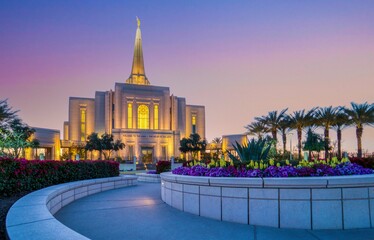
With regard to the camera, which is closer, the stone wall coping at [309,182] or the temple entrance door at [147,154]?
the stone wall coping at [309,182]

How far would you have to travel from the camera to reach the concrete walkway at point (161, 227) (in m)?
4.95

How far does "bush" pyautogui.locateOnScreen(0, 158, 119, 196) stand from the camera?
25.3 ft

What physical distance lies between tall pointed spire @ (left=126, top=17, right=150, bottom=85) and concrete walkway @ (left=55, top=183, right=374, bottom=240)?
6883cm

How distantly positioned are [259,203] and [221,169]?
1532 mm

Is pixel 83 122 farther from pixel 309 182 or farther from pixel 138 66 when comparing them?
pixel 309 182

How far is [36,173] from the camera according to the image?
28.6 feet

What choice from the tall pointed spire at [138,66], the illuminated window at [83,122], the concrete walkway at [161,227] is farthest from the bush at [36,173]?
the tall pointed spire at [138,66]

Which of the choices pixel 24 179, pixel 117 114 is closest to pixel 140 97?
pixel 117 114

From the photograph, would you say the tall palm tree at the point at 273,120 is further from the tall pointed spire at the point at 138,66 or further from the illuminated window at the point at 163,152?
the tall pointed spire at the point at 138,66

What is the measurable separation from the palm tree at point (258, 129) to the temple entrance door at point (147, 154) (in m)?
20.4

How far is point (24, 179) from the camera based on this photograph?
26.9ft

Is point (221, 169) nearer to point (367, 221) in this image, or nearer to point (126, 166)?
point (367, 221)

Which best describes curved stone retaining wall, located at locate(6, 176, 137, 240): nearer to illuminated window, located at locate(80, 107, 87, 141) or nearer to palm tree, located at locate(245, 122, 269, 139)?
palm tree, located at locate(245, 122, 269, 139)

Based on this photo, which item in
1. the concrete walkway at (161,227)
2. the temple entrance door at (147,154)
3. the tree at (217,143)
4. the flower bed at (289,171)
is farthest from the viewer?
the tree at (217,143)
